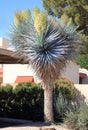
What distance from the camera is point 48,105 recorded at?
16906 millimetres

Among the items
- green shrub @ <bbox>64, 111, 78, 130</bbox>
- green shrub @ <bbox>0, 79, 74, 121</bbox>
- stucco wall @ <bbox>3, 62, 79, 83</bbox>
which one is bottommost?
green shrub @ <bbox>64, 111, 78, 130</bbox>

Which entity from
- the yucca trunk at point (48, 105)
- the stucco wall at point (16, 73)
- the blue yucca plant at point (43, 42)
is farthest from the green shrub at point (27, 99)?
the stucco wall at point (16, 73)

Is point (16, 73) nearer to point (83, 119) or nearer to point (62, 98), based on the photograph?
point (62, 98)

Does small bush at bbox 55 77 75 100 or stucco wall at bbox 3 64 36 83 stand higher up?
stucco wall at bbox 3 64 36 83

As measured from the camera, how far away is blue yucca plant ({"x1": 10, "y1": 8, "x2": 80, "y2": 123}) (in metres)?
16.0

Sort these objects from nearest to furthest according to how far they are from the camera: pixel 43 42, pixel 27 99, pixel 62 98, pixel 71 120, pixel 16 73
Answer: pixel 71 120
pixel 43 42
pixel 62 98
pixel 27 99
pixel 16 73

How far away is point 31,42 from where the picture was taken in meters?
16.1

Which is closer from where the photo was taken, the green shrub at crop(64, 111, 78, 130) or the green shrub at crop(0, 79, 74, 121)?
the green shrub at crop(64, 111, 78, 130)

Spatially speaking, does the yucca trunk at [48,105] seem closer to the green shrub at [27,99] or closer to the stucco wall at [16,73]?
the green shrub at [27,99]

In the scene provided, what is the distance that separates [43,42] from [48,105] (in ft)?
9.11

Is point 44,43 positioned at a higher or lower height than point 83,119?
higher

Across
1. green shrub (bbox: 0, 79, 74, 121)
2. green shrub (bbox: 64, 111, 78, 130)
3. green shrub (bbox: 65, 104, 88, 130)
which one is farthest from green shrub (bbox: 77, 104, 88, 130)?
green shrub (bbox: 0, 79, 74, 121)

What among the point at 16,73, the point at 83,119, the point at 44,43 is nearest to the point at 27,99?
the point at 44,43

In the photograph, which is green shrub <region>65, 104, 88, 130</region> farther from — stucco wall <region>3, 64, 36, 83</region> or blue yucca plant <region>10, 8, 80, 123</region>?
stucco wall <region>3, 64, 36, 83</region>
